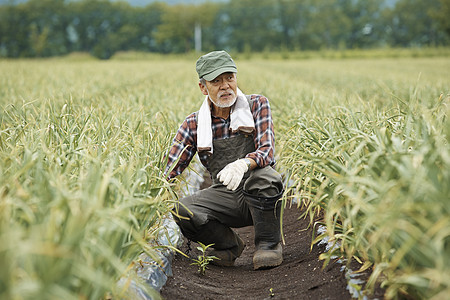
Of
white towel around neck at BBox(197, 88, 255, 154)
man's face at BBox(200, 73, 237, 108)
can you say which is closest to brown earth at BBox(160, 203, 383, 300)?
white towel around neck at BBox(197, 88, 255, 154)

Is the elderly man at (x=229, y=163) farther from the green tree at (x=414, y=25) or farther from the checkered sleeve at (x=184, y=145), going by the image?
the green tree at (x=414, y=25)

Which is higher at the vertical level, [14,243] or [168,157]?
[14,243]

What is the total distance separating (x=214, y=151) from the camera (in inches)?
123

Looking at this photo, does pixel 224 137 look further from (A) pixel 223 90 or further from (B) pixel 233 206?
(B) pixel 233 206

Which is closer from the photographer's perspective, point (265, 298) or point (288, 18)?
point (265, 298)

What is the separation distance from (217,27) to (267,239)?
74.2 metres

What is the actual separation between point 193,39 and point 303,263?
68.5 meters

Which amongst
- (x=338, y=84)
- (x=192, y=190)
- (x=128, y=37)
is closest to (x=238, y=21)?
(x=128, y=37)

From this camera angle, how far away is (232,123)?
9.88 feet

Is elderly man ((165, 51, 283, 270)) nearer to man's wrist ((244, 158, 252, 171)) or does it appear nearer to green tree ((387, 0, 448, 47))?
man's wrist ((244, 158, 252, 171))

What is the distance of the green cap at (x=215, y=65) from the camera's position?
2.95 meters

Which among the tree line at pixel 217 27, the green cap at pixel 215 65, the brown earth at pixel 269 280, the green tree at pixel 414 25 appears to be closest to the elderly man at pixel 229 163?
the green cap at pixel 215 65

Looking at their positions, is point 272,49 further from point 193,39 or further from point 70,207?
point 70,207

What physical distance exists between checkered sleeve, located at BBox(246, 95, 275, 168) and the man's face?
0.19 meters
